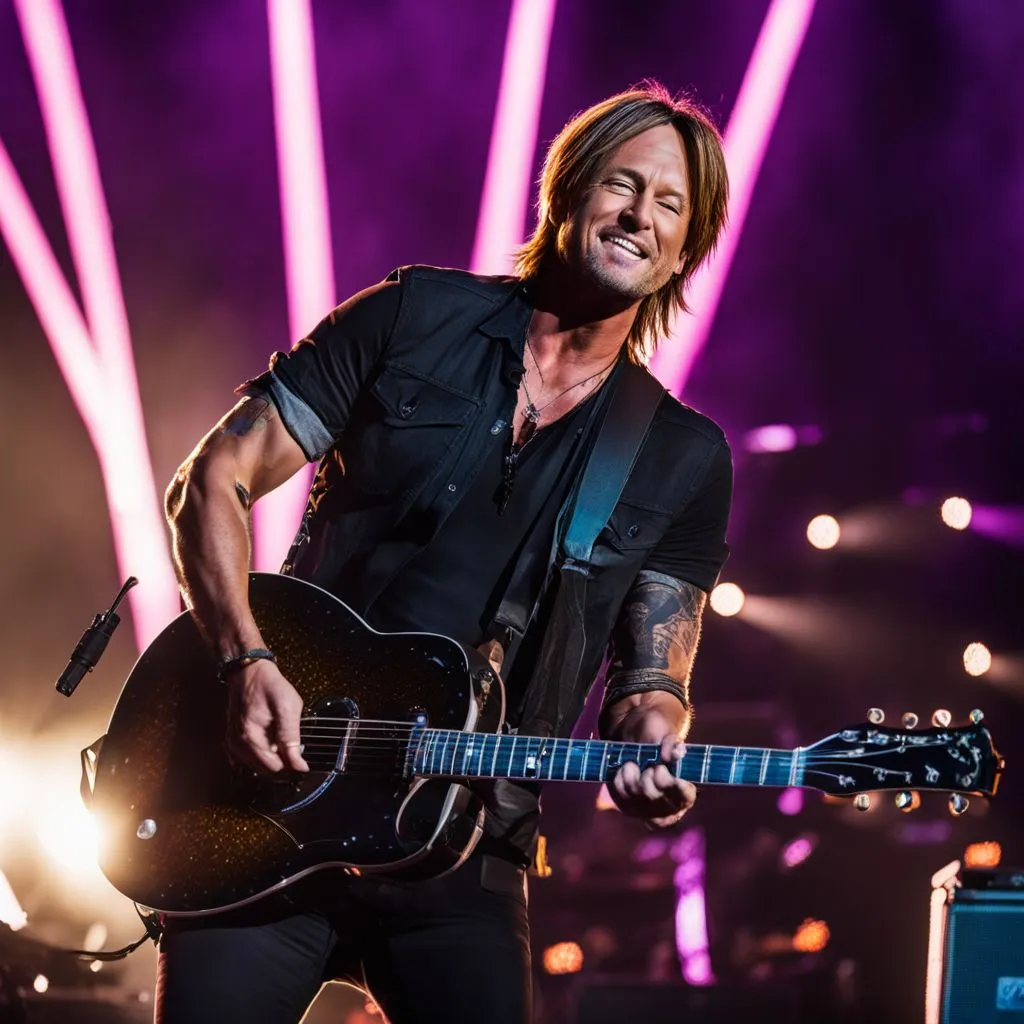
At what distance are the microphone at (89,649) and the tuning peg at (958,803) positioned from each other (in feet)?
6.72

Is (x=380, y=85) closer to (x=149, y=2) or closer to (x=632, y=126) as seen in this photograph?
(x=149, y=2)

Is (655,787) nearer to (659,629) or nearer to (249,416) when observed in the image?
(659,629)

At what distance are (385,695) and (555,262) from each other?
1.38 meters

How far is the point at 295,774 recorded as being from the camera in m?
2.77

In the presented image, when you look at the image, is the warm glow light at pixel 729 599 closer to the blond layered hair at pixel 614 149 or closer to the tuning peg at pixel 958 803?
the blond layered hair at pixel 614 149

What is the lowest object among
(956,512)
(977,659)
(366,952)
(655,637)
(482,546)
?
(366,952)

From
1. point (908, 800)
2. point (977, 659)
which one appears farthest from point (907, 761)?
point (977, 659)

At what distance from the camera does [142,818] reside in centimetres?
286

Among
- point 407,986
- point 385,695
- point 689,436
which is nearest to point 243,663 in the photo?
point 385,695

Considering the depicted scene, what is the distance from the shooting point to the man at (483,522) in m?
2.69

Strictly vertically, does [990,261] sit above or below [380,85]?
below

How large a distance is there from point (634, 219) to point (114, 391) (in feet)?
19.5

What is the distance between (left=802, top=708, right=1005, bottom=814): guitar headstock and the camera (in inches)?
95.7

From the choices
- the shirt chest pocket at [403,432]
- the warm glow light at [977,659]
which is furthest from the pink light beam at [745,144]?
the shirt chest pocket at [403,432]
